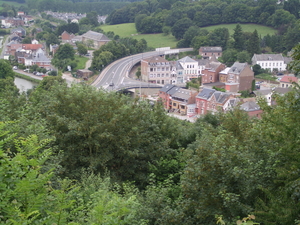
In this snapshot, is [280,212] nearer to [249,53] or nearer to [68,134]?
[68,134]

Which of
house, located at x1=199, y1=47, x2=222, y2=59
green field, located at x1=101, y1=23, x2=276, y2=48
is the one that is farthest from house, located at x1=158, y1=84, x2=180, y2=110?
green field, located at x1=101, y1=23, x2=276, y2=48

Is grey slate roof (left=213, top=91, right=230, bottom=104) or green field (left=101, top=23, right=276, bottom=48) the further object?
green field (left=101, top=23, right=276, bottom=48)

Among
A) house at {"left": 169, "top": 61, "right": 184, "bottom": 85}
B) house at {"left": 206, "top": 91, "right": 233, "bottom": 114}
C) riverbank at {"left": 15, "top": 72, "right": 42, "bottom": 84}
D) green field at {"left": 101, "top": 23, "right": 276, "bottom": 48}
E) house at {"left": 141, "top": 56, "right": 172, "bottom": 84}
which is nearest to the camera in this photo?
house at {"left": 206, "top": 91, "right": 233, "bottom": 114}

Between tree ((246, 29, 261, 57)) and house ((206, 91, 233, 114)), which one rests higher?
tree ((246, 29, 261, 57))

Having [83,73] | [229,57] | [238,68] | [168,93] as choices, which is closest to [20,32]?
[83,73]

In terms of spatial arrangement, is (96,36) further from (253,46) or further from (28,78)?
(253,46)

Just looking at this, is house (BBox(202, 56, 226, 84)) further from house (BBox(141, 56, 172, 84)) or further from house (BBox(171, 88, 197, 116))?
house (BBox(171, 88, 197, 116))
